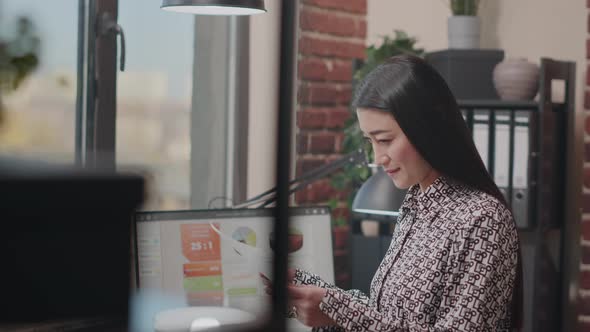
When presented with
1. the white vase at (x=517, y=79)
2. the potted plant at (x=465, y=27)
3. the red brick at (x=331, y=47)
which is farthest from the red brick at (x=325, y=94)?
the white vase at (x=517, y=79)

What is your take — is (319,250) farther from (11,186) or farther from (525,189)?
(11,186)

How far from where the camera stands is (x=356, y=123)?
2848 millimetres

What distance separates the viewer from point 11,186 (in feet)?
1.05

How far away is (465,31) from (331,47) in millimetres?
470

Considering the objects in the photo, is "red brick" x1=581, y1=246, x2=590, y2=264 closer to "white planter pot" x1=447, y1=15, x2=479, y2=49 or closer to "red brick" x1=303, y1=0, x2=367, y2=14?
"white planter pot" x1=447, y1=15, x2=479, y2=49

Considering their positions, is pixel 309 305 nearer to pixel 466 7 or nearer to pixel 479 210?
pixel 479 210

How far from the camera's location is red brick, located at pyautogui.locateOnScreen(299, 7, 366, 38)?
290 centimetres

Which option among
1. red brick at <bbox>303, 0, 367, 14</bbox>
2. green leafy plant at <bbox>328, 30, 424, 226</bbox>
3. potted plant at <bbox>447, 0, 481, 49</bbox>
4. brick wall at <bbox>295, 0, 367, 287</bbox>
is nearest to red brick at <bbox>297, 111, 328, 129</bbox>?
brick wall at <bbox>295, 0, 367, 287</bbox>

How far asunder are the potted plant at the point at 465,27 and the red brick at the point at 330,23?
39 centimetres

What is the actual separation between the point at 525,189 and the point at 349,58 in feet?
2.74

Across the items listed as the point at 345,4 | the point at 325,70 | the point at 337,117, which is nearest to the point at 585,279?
the point at 337,117

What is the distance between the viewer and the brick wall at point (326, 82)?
2.92m

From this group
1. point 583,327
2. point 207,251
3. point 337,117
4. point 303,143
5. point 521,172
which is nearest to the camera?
point 207,251

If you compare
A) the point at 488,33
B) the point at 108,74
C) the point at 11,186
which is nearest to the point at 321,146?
the point at 488,33
